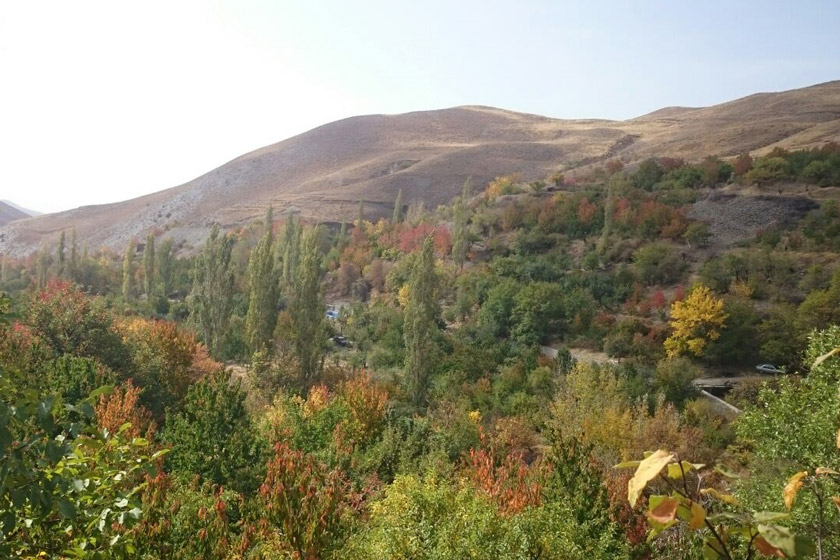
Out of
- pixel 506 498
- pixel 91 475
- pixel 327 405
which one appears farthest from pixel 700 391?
pixel 91 475

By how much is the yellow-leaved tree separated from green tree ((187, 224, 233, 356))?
21.6 m

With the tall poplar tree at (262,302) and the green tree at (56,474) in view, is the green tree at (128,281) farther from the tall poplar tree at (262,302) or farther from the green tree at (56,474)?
the green tree at (56,474)

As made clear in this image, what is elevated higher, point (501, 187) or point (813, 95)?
point (813, 95)

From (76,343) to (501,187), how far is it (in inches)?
1831

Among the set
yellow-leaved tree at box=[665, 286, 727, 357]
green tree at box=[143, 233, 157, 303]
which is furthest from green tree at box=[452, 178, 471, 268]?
green tree at box=[143, 233, 157, 303]

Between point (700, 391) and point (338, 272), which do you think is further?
point (338, 272)

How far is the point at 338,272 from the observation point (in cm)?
4822

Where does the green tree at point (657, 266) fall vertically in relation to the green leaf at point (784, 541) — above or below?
below

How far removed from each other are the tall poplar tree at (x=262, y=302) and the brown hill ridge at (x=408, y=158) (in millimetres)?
45015

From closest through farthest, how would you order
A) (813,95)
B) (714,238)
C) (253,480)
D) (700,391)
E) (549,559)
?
1. (549,559)
2. (253,480)
3. (700,391)
4. (714,238)
5. (813,95)

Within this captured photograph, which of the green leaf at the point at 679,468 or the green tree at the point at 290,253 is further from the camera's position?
the green tree at the point at 290,253

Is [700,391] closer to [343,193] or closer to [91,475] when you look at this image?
[91,475]

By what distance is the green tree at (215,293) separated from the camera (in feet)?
90.4

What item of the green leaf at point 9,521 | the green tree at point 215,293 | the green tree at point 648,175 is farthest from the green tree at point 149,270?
the green leaf at point 9,521
